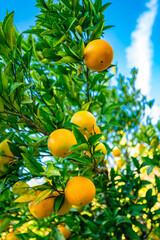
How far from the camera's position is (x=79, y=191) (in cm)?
97

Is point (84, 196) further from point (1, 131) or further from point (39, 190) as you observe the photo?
point (1, 131)

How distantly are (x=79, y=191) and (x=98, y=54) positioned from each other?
73cm

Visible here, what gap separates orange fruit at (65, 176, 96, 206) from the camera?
3.20ft

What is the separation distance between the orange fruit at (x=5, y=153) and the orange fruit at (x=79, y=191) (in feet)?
1.23

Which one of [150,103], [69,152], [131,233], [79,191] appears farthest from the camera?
[150,103]

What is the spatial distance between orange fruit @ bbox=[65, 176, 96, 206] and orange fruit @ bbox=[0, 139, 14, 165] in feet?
1.23

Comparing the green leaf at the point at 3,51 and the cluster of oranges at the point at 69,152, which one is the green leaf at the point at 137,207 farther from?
the green leaf at the point at 3,51

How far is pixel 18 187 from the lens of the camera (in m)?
1.01

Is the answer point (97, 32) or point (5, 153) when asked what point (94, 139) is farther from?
point (97, 32)

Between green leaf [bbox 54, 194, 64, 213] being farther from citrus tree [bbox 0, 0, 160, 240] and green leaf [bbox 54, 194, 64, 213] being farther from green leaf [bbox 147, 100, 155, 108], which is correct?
green leaf [bbox 147, 100, 155, 108]

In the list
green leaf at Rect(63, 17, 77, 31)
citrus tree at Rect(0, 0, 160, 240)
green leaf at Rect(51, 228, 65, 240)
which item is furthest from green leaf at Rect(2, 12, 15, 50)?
green leaf at Rect(51, 228, 65, 240)

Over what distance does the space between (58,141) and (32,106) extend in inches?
11.3

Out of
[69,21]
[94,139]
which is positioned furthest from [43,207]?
[69,21]

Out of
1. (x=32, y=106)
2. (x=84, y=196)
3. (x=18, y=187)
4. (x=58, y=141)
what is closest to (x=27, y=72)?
(x=32, y=106)
